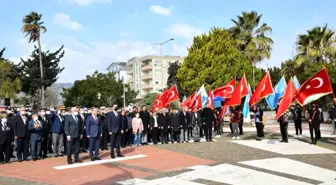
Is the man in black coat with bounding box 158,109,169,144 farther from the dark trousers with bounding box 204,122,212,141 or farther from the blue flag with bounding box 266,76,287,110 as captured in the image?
the blue flag with bounding box 266,76,287,110

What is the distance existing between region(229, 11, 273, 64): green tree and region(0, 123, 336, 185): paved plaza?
25.4m

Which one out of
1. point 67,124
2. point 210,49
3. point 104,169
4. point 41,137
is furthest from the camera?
point 210,49

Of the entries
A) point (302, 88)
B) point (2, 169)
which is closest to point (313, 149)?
point (302, 88)

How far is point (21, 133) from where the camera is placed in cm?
1348

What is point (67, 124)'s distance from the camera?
12852 mm

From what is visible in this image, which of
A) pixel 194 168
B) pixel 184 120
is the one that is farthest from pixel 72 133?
pixel 184 120

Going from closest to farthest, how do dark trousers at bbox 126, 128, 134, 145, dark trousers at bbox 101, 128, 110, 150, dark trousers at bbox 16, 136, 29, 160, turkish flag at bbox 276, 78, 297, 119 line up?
dark trousers at bbox 16, 136, 29, 160 → turkish flag at bbox 276, 78, 297, 119 → dark trousers at bbox 101, 128, 110, 150 → dark trousers at bbox 126, 128, 134, 145

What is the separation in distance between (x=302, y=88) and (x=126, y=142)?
303 inches

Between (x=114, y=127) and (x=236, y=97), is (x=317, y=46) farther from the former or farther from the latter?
(x=114, y=127)

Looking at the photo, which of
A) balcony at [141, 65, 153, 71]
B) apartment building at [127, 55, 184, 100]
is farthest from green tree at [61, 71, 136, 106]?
balcony at [141, 65, 153, 71]

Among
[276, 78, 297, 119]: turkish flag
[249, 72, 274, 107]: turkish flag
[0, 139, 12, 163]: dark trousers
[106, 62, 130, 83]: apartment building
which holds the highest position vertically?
[106, 62, 130, 83]: apartment building

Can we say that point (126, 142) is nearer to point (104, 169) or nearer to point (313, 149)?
point (104, 169)

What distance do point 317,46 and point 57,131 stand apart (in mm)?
25670

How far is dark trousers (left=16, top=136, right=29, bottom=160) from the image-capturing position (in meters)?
13.6
